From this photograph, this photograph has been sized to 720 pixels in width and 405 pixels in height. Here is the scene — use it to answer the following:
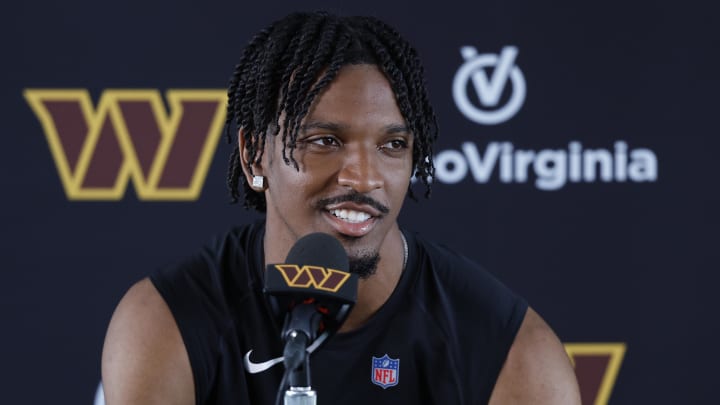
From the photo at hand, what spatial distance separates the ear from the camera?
2.07m

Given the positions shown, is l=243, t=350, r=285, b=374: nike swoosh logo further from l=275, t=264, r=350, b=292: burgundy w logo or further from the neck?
l=275, t=264, r=350, b=292: burgundy w logo

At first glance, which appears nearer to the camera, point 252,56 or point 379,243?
point 379,243

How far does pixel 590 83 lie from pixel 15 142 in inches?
62.7

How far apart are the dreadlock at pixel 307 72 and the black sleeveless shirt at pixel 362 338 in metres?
0.24

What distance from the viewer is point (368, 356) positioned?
6.71 feet

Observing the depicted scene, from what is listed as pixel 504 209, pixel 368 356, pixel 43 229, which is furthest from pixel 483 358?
pixel 43 229

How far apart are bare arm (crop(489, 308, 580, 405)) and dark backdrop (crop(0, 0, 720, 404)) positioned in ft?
3.29

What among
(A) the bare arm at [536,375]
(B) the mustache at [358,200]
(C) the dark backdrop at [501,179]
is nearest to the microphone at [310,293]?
(B) the mustache at [358,200]

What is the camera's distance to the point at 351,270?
192 centimetres

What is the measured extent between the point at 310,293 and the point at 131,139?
183 cm

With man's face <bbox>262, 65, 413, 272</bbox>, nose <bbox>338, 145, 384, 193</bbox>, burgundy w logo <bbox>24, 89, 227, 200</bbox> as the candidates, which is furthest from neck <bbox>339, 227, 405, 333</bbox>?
burgundy w logo <bbox>24, 89, 227, 200</bbox>

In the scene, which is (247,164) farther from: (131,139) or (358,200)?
(131,139)

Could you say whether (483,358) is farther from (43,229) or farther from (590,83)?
(43,229)

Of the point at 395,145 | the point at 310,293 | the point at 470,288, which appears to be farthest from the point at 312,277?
the point at 470,288
